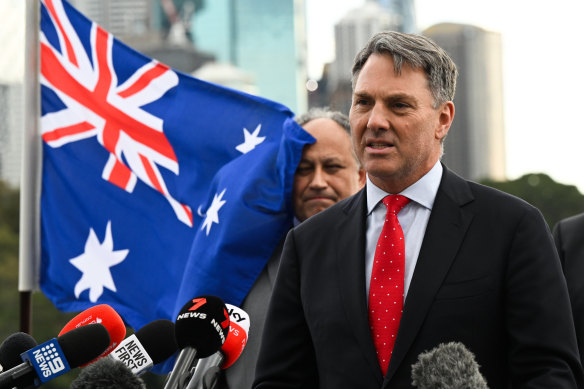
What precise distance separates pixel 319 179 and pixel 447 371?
→ 2808 millimetres

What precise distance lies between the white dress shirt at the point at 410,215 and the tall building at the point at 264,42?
3945 inches

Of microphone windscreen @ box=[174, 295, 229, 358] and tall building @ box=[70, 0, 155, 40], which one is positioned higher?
tall building @ box=[70, 0, 155, 40]

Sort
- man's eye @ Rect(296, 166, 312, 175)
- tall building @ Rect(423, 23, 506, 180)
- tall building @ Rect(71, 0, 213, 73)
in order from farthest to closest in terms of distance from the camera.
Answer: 1. tall building @ Rect(423, 23, 506, 180)
2. tall building @ Rect(71, 0, 213, 73)
3. man's eye @ Rect(296, 166, 312, 175)

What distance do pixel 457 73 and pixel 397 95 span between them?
31 cm

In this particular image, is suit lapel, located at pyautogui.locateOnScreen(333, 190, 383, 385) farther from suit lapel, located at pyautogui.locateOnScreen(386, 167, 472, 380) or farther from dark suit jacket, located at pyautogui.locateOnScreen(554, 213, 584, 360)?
dark suit jacket, located at pyautogui.locateOnScreen(554, 213, 584, 360)

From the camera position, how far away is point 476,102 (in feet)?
414

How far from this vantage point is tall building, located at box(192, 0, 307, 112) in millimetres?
110000

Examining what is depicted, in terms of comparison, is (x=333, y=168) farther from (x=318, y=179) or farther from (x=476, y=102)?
(x=476, y=102)

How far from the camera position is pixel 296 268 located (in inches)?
130

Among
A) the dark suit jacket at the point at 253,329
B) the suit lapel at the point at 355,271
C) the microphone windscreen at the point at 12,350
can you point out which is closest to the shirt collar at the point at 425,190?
the suit lapel at the point at 355,271

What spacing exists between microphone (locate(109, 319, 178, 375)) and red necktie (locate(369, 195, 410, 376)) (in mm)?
659

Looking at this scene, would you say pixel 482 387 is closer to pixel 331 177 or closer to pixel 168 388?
pixel 168 388

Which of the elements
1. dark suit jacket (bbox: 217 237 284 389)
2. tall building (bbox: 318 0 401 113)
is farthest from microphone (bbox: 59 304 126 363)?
tall building (bbox: 318 0 401 113)

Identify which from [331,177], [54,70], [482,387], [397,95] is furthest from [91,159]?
[482,387]
